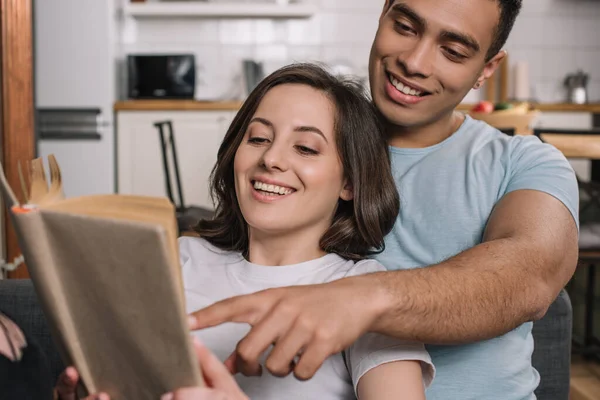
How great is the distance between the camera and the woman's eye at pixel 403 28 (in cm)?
146

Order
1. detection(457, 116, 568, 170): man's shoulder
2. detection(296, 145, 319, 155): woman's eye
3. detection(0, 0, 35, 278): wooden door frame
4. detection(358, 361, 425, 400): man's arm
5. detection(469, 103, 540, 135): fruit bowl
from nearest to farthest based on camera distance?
detection(358, 361, 425, 400): man's arm → detection(296, 145, 319, 155): woman's eye → detection(457, 116, 568, 170): man's shoulder → detection(469, 103, 540, 135): fruit bowl → detection(0, 0, 35, 278): wooden door frame

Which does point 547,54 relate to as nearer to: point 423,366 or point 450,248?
point 450,248

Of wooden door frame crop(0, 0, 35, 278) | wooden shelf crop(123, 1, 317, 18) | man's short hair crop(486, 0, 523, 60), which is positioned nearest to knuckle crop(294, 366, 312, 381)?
man's short hair crop(486, 0, 523, 60)

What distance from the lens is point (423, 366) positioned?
1044mm

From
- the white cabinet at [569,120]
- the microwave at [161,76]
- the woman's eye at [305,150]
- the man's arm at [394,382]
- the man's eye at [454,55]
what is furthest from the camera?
the white cabinet at [569,120]

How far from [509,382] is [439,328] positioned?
428 millimetres

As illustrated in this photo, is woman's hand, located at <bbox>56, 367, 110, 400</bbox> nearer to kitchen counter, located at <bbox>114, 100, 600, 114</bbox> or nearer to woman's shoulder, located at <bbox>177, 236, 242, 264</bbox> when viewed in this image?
woman's shoulder, located at <bbox>177, 236, 242, 264</bbox>

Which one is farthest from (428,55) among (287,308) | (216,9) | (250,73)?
(216,9)

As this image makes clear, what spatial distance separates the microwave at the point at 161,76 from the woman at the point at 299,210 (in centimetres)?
324

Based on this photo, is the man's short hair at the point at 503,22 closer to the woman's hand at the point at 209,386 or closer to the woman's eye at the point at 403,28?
the woman's eye at the point at 403,28

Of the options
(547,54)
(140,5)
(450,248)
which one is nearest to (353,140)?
(450,248)

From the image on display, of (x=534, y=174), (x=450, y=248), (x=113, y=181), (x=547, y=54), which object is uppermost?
(x=547, y=54)

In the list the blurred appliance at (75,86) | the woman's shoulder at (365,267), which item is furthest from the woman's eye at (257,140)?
the blurred appliance at (75,86)

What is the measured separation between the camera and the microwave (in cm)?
453
